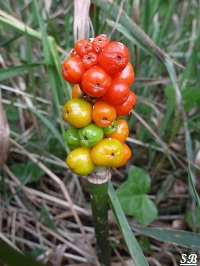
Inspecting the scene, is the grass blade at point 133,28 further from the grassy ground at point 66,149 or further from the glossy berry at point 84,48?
the glossy berry at point 84,48

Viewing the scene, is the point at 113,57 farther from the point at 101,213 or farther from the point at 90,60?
the point at 101,213

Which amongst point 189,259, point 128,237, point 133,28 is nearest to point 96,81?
point 128,237

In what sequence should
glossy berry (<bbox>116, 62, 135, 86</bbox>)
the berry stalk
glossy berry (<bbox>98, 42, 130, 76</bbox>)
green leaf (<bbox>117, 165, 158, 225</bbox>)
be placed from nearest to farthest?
glossy berry (<bbox>98, 42, 130, 76</bbox>)
glossy berry (<bbox>116, 62, 135, 86</bbox>)
the berry stalk
green leaf (<bbox>117, 165, 158, 225</bbox>)

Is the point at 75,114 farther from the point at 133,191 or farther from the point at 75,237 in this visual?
the point at 75,237

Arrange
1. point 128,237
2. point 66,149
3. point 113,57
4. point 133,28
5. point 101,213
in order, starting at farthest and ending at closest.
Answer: point 66,149 < point 133,28 < point 101,213 < point 128,237 < point 113,57

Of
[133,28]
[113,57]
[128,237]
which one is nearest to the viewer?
[113,57]

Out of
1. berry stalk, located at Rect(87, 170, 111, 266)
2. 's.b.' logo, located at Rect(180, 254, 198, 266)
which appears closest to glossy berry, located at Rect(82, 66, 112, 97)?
berry stalk, located at Rect(87, 170, 111, 266)

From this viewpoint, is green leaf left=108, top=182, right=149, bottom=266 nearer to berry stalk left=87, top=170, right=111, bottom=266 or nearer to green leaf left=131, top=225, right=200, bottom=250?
berry stalk left=87, top=170, right=111, bottom=266
